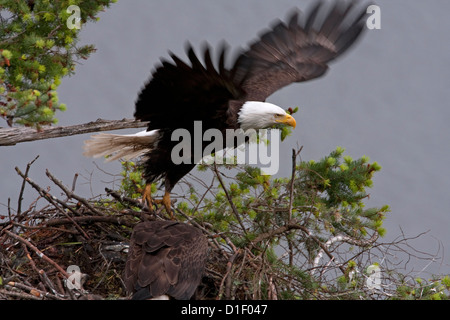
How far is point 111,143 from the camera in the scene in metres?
5.77

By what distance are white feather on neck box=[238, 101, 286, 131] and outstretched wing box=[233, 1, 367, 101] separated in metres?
0.29

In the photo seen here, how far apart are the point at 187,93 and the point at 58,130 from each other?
4.03 feet

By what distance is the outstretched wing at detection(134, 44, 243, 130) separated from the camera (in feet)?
14.9

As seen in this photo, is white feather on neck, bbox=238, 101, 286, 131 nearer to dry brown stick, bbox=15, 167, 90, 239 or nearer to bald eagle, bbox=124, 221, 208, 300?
bald eagle, bbox=124, 221, 208, 300

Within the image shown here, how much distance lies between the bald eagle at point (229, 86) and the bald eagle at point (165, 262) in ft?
3.38

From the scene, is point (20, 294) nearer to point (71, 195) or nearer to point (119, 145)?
point (71, 195)

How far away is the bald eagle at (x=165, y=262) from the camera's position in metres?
3.80

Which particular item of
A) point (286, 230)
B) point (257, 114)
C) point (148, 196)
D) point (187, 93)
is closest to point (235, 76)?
point (187, 93)

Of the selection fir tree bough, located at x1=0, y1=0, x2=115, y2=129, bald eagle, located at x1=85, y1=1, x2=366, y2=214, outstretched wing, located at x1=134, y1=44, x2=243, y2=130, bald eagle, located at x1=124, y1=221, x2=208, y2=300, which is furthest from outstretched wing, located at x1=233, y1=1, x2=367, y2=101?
bald eagle, located at x1=124, y1=221, x2=208, y2=300

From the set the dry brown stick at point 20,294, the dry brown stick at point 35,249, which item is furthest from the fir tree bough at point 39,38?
the dry brown stick at point 20,294

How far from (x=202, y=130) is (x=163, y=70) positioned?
0.67 metres

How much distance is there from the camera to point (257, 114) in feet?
17.2

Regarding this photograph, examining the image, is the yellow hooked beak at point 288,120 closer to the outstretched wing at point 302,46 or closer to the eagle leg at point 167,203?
the outstretched wing at point 302,46
